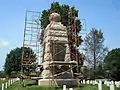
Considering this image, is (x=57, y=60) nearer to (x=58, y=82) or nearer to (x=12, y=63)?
(x=58, y=82)

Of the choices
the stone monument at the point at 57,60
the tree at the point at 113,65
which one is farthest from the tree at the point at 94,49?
the stone monument at the point at 57,60

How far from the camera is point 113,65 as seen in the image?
45.9 meters

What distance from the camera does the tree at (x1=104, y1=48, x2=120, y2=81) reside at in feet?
148

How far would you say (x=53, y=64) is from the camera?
23094 mm

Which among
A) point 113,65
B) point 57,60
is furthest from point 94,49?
point 57,60

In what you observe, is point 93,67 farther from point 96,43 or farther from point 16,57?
point 16,57

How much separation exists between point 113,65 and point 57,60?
23.3 meters

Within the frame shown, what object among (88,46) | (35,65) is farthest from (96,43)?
(35,65)

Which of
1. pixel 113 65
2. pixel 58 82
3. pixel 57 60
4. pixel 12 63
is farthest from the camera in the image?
pixel 12 63

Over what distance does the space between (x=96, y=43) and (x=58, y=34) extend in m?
32.6

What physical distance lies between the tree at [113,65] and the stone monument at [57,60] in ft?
72.5

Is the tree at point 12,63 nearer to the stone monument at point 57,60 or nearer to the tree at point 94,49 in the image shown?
the tree at point 94,49

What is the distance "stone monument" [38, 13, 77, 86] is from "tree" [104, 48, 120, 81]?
22110 millimetres

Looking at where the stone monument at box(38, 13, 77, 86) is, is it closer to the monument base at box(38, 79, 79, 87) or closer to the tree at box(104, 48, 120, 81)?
the monument base at box(38, 79, 79, 87)
